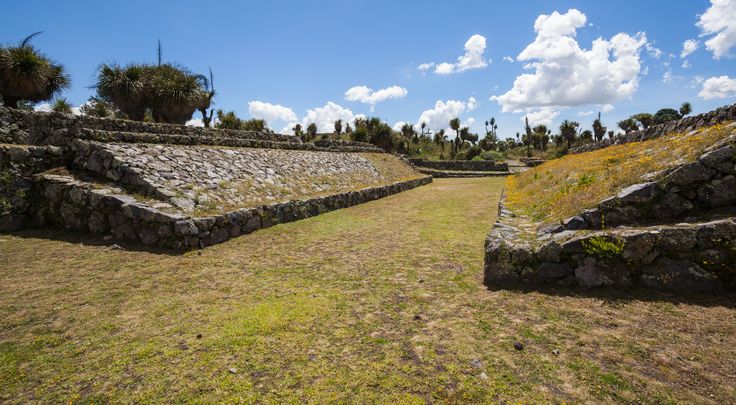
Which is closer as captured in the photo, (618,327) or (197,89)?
(618,327)

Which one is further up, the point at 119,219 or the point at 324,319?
the point at 119,219

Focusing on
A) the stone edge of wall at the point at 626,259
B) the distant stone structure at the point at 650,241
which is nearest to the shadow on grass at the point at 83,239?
the stone edge of wall at the point at 626,259

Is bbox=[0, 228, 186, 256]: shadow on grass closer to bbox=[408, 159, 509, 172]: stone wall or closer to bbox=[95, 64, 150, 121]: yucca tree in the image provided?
bbox=[95, 64, 150, 121]: yucca tree

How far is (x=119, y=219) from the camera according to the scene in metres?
9.27

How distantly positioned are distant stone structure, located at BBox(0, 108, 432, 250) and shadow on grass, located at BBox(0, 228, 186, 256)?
192mm

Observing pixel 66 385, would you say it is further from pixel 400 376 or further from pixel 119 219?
pixel 119 219

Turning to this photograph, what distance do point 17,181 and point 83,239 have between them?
132 inches

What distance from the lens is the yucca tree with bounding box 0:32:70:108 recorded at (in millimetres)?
17188

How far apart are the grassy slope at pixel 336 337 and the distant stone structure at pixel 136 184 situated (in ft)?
5.41

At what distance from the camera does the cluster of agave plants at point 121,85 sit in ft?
57.3

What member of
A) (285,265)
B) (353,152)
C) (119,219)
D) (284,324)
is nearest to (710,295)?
(284,324)

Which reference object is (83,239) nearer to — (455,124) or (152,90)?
(152,90)

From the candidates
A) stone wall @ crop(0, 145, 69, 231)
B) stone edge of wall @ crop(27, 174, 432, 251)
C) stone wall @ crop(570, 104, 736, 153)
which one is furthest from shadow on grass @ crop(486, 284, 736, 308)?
stone wall @ crop(0, 145, 69, 231)

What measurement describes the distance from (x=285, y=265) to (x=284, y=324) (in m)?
2.94
